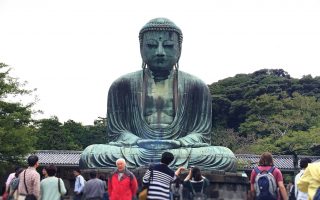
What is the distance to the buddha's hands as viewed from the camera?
50.0ft

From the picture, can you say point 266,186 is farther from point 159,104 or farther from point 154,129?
point 159,104

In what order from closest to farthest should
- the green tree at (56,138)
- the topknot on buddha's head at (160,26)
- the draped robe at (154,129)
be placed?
the draped robe at (154,129) → the topknot on buddha's head at (160,26) → the green tree at (56,138)

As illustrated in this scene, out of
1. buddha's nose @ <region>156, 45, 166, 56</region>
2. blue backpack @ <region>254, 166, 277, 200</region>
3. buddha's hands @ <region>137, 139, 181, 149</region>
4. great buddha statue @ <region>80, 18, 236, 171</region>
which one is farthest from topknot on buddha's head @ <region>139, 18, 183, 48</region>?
blue backpack @ <region>254, 166, 277, 200</region>

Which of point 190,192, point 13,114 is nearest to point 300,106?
point 13,114

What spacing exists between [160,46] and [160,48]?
61mm

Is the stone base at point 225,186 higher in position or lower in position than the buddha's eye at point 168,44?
lower

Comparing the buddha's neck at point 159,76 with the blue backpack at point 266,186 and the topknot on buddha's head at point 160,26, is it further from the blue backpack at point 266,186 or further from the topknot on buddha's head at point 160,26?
the blue backpack at point 266,186

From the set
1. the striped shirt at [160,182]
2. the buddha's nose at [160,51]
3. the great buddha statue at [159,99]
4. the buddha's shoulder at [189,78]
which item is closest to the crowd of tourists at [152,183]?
the striped shirt at [160,182]

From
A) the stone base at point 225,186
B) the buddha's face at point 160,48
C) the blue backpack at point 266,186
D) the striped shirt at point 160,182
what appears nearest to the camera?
the striped shirt at point 160,182

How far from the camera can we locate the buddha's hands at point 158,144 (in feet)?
50.0

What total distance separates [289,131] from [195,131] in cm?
1978

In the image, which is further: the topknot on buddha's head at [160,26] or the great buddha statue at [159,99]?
the topknot on buddha's head at [160,26]

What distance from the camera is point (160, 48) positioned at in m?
16.6

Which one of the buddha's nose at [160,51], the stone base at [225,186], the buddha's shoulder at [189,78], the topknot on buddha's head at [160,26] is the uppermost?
the topknot on buddha's head at [160,26]
